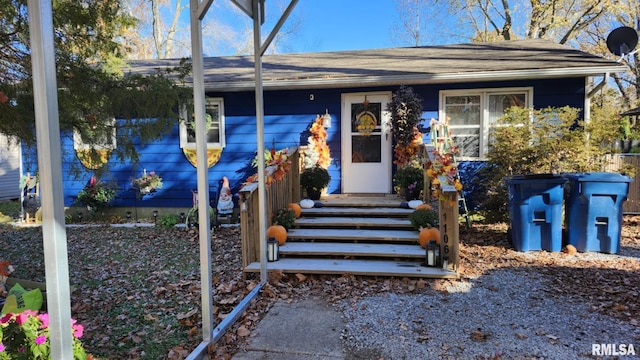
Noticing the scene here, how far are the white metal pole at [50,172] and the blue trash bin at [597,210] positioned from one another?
5.63m

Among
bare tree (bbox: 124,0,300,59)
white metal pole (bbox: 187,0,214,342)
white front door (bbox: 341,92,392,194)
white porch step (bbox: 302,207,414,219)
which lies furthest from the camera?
bare tree (bbox: 124,0,300,59)

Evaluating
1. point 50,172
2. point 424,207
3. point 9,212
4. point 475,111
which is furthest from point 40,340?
point 9,212

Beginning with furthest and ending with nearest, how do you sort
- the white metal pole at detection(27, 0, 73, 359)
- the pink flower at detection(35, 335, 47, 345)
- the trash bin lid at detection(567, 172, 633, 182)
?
the trash bin lid at detection(567, 172, 633, 182) < the pink flower at detection(35, 335, 47, 345) < the white metal pole at detection(27, 0, 73, 359)

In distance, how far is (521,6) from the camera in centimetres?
1667

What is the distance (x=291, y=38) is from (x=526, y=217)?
19425 mm

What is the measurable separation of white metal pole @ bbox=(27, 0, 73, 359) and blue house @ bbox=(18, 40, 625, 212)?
5.39 meters

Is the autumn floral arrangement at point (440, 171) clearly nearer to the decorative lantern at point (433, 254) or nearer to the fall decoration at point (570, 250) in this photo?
the decorative lantern at point (433, 254)

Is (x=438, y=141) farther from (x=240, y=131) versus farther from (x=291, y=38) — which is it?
(x=291, y=38)

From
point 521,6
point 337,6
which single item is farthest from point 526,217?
point 521,6

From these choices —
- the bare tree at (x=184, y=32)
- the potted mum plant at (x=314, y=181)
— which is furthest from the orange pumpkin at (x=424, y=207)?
the bare tree at (x=184, y=32)

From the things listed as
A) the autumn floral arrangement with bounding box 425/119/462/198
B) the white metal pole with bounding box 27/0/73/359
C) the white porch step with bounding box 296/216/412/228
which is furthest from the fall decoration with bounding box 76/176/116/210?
the white metal pole with bounding box 27/0/73/359

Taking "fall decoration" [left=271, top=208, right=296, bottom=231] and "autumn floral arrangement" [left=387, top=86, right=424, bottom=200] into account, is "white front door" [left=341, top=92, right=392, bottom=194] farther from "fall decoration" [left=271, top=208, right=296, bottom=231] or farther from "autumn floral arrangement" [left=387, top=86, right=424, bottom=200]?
"fall decoration" [left=271, top=208, right=296, bottom=231]

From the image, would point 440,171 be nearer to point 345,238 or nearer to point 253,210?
point 345,238

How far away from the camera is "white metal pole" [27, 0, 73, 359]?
165 centimetres
